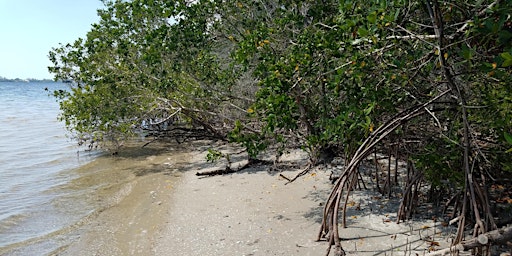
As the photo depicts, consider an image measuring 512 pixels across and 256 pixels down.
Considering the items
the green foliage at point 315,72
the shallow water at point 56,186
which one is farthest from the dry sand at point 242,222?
the green foliage at point 315,72

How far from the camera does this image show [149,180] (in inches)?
344

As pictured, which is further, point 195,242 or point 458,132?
point 195,242

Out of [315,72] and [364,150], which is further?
[315,72]

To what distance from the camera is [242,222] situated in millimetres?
5285

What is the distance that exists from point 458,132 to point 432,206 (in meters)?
1.17

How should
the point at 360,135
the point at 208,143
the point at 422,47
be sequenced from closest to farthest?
1. the point at 422,47
2. the point at 360,135
3. the point at 208,143

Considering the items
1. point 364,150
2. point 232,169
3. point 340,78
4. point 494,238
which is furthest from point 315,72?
point 232,169

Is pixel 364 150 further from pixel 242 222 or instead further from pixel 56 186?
pixel 56 186

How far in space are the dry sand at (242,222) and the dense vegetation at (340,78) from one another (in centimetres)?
41

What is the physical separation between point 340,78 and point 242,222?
240 cm

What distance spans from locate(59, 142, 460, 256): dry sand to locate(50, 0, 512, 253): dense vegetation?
0.41 metres

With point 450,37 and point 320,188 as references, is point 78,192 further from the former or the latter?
point 450,37

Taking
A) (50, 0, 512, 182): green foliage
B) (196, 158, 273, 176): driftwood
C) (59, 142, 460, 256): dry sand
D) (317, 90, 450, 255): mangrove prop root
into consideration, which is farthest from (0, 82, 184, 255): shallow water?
(317, 90, 450, 255): mangrove prop root

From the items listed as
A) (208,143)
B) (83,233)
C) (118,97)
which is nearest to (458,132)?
(83,233)
